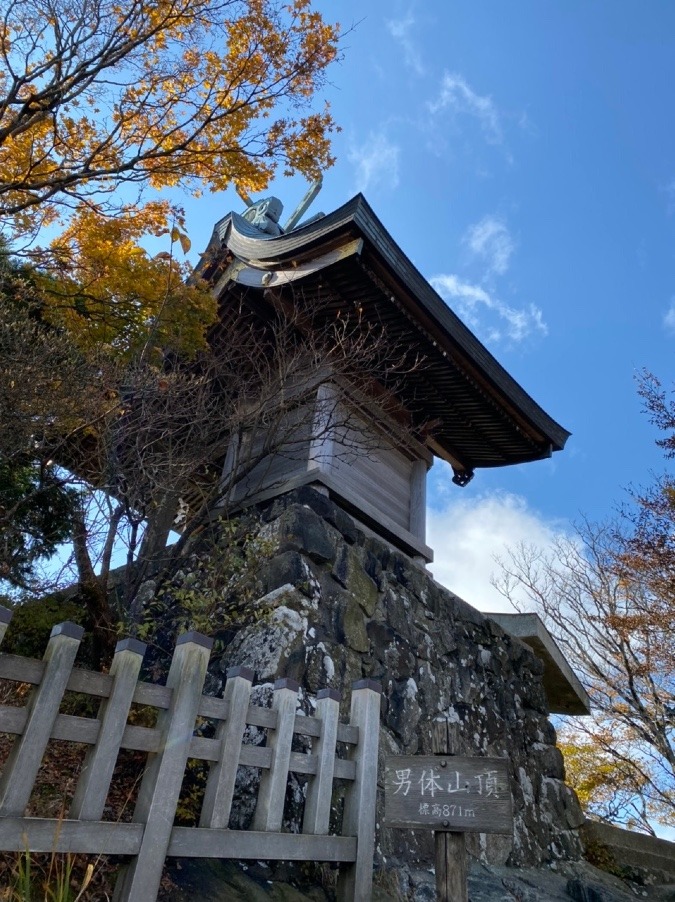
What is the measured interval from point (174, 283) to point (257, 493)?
2.47 metres

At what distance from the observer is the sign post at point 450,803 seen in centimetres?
327

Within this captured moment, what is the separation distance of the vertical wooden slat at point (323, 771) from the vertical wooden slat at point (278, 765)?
0.17 metres

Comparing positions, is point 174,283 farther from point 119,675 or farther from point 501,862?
point 501,862

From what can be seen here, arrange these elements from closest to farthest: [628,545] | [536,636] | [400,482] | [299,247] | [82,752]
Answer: [82,752], [299,247], [400,482], [536,636], [628,545]

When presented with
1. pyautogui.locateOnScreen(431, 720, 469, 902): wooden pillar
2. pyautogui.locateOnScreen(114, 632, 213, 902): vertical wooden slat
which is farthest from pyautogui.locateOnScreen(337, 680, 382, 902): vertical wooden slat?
pyautogui.locateOnScreen(114, 632, 213, 902): vertical wooden slat

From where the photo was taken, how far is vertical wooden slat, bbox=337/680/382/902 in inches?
140

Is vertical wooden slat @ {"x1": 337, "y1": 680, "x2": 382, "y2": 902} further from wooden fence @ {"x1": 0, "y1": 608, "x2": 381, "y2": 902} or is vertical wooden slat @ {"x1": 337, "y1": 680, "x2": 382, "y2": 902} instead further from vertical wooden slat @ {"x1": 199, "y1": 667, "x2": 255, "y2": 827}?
vertical wooden slat @ {"x1": 199, "y1": 667, "x2": 255, "y2": 827}

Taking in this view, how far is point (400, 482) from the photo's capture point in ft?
26.2

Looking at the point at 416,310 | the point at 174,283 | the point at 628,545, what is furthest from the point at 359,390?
the point at 628,545

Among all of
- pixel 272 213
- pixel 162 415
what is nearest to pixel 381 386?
pixel 162 415

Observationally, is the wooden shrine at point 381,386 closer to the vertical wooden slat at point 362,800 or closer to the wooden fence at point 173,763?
the vertical wooden slat at point 362,800

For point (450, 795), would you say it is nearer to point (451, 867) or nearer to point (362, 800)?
point (451, 867)

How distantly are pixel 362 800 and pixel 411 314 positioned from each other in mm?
4589

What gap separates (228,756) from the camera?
322cm
